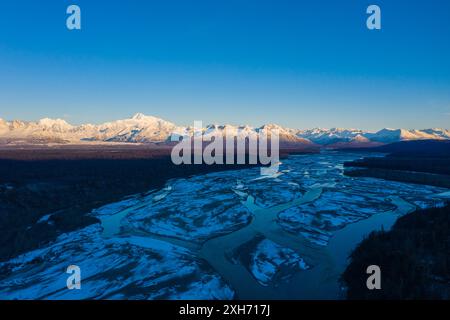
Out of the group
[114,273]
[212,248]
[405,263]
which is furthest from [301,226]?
[114,273]

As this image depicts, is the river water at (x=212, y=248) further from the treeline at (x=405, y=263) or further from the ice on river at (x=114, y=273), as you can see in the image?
the treeline at (x=405, y=263)

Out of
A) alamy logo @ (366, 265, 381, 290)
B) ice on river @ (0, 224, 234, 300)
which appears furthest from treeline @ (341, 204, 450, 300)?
ice on river @ (0, 224, 234, 300)

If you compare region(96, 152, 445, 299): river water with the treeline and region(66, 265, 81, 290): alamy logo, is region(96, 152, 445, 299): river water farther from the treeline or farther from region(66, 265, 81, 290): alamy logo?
region(66, 265, 81, 290): alamy logo

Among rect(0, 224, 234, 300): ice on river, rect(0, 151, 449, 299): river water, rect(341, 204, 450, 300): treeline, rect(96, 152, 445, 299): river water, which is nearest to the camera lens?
rect(341, 204, 450, 300): treeline

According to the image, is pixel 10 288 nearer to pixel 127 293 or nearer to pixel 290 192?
pixel 127 293

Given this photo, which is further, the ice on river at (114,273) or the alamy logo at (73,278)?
the alamy logo at (73,278)

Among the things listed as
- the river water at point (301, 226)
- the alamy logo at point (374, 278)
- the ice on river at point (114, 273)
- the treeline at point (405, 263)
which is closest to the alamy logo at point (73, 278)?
the ice on river at point (114, 273)

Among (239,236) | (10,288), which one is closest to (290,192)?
(239,236)
